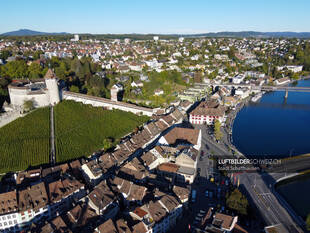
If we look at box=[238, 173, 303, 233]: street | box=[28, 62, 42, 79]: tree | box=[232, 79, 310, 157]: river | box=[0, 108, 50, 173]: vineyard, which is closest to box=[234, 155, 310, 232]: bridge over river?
box=[238, 173, 303, 233]: street

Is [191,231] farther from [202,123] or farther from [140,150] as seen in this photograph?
[202,123]

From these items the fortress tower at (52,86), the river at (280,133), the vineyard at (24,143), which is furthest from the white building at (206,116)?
the vineyard at (24,143)

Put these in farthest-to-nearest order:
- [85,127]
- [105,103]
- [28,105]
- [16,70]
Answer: [16,70] → [105,103] → [28,105] → [85,127]

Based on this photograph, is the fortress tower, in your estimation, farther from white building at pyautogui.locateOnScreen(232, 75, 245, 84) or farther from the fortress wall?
white building at pyautogui.locateOnScreen(232, 75, 245, 84)

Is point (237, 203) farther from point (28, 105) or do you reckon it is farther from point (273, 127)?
point (28, 105)

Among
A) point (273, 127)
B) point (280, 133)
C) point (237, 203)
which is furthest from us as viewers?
point (273, 127)

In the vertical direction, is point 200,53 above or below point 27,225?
above

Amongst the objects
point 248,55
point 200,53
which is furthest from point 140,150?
point 248,55

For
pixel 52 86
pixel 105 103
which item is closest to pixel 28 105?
pixel 52 86
